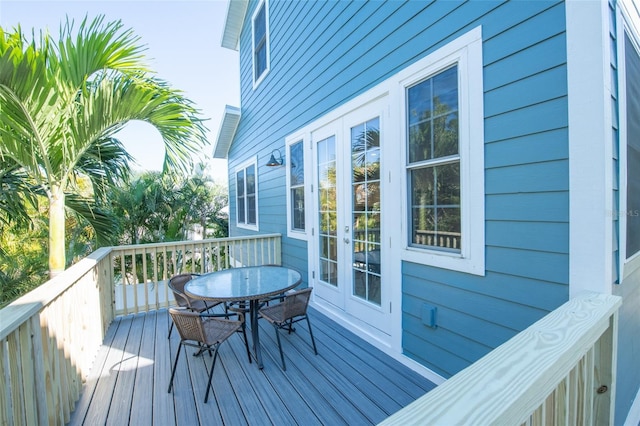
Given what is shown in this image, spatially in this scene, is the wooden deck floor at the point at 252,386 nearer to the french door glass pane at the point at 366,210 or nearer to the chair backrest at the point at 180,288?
the chair backrest at the point at 180,288

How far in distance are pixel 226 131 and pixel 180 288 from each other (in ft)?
16.5

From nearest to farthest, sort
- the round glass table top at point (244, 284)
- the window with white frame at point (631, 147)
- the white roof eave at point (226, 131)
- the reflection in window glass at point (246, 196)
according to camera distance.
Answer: the window with white frame at point (631, 147) → the round glass table top at point (244, 284) → the reflection in window glass at point (246, 196) → the white roof eave at point (226, 131)

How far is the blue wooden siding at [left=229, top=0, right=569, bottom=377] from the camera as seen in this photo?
63.0 inches

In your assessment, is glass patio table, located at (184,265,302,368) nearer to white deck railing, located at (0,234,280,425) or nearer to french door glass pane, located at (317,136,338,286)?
french door glass pane, located at (317,136,338,286)

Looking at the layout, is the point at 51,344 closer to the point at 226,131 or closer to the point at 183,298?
the point at 183,298

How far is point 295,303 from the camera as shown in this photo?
2658 millimetres

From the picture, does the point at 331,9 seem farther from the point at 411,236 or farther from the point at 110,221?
the point at 110,221

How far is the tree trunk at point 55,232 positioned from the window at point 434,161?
9.52ft

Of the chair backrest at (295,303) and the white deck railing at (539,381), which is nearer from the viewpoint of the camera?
the white deck railing at (539,381)

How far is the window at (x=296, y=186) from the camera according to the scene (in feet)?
14.2

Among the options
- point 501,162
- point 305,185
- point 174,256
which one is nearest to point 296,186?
point 305,185

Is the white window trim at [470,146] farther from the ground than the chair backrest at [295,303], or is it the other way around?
the white window trim at [470,146]

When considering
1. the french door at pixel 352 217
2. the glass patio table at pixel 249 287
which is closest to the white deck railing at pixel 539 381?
the french door at pixel 352 217

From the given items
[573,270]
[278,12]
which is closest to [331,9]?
[278,12]
